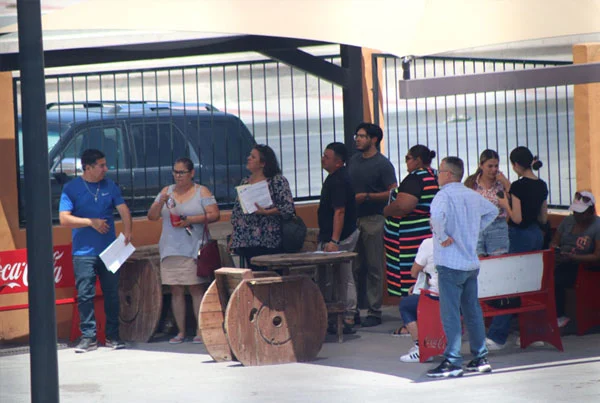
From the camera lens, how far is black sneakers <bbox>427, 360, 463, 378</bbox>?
25.9 feet

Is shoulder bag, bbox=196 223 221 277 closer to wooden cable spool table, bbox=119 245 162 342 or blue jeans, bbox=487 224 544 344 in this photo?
wooden cable spool table, bbox=119 245 162 342

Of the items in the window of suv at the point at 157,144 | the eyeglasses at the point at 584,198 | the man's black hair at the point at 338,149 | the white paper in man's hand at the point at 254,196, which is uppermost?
the window of suv at the point at 157,144

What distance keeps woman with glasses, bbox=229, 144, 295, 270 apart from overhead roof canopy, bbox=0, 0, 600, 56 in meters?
1.73

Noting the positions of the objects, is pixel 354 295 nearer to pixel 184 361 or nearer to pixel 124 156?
pixel 184 361

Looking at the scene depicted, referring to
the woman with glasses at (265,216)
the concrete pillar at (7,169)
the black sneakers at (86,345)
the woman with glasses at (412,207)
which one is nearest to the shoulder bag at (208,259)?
the woman with glasses at (265,216)

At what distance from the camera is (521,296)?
866 cm

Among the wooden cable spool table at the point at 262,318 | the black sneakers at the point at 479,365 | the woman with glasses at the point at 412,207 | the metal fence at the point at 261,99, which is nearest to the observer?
the black sneakers at the point at 479,365

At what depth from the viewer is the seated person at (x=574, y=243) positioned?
9.41 metres

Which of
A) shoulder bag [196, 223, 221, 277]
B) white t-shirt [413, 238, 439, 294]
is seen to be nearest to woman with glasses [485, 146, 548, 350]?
white t-shirt [413, 238, 439, 294]

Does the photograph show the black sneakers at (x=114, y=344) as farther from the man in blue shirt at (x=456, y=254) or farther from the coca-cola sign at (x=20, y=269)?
the man in blue shirt at (x=456, y=254)

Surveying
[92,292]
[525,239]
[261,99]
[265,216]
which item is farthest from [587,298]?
[261,99]

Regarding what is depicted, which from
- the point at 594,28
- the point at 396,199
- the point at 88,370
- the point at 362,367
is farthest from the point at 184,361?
the point at 594,28

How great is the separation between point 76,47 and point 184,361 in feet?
9.39

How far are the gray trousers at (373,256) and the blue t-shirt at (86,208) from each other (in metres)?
2.36
